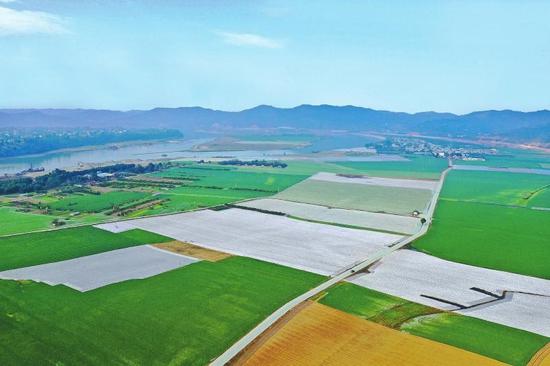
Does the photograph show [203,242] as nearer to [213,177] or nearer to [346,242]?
[346,242]

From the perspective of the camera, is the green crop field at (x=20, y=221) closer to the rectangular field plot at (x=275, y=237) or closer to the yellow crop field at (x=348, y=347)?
the rectangular field plot at (x=275, y=237)

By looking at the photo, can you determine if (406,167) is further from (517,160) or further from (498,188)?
(517,160)

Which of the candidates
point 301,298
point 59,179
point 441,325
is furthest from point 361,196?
point 59,179

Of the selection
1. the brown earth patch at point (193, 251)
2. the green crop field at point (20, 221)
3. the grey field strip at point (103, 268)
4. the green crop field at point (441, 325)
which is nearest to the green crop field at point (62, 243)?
Result: the grey field strip at point (103, 268)

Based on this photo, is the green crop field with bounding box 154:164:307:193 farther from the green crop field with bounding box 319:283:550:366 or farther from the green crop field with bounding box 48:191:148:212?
the green crop field with bounding box 319:283:550:366

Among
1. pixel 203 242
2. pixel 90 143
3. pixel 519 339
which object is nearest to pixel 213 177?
pixel 203 242
